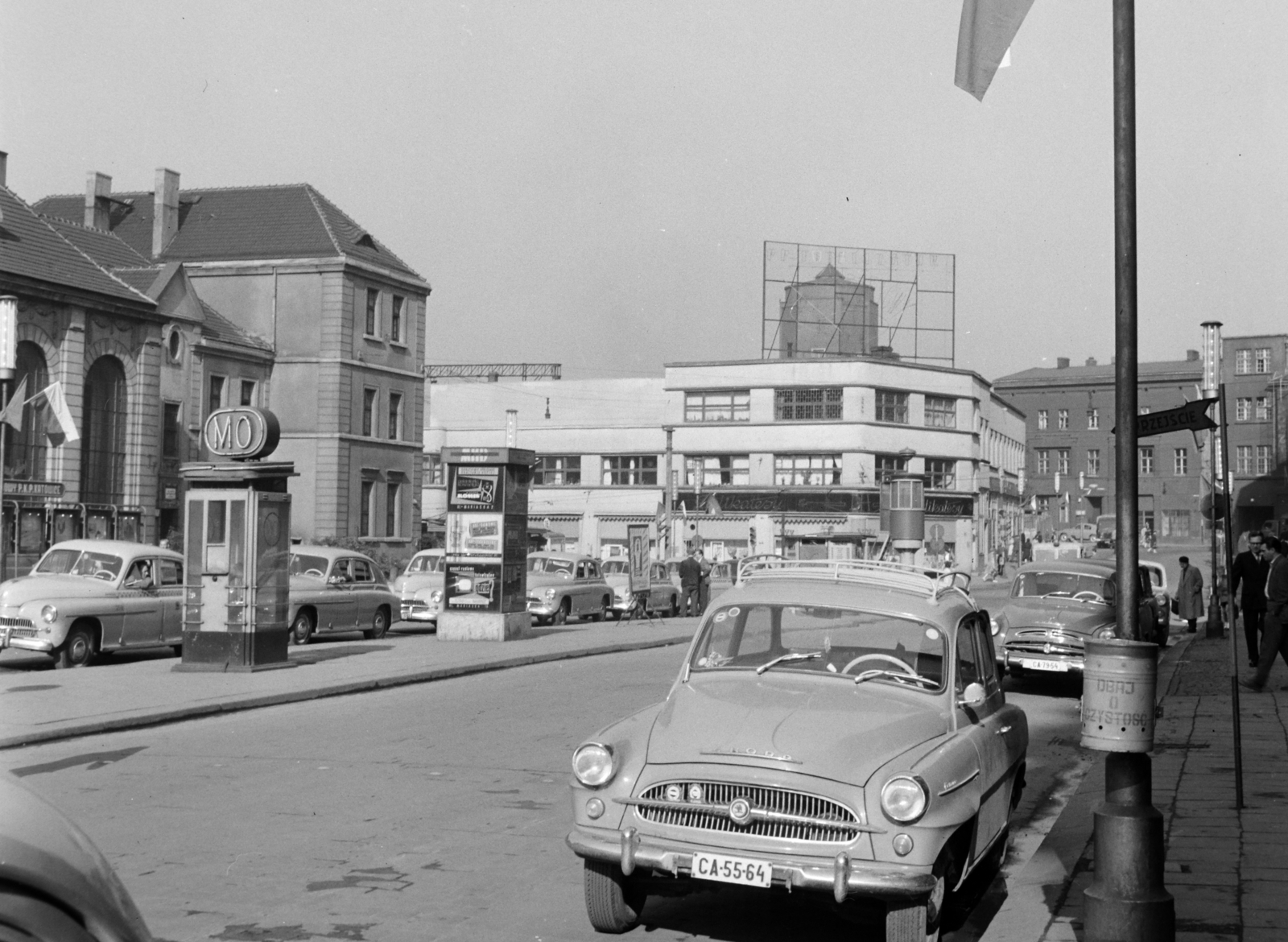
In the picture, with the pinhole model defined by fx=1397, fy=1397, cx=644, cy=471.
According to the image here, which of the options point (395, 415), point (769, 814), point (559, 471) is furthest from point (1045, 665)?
point (559, 471)

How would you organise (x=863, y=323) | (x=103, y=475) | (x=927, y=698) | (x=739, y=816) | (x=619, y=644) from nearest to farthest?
(x=739, y=816), (x=927, y=698), (x=619, y=644), (x=103, y=475), (x=863, y=323)

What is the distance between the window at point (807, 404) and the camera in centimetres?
7625

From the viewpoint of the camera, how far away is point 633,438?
264 ft

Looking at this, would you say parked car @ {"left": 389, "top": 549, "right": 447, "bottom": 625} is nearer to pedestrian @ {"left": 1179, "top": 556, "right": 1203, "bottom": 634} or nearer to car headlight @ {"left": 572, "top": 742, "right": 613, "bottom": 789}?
pedestrian @ {"left": 1179, "top": 556, "right": 1203, "bottom": 634}

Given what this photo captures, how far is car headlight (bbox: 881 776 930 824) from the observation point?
5766 millimetres

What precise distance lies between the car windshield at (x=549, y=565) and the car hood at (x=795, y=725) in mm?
26864

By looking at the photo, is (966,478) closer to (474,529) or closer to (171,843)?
(474,529)

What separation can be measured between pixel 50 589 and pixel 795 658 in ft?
49.2

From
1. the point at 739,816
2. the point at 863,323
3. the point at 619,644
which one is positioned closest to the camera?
the point at 739,816

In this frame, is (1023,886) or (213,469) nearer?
(1023,886)

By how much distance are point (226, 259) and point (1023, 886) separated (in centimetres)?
5408

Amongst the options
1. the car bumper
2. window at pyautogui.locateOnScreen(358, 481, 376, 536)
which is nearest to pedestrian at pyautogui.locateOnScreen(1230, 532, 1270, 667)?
the car bumper

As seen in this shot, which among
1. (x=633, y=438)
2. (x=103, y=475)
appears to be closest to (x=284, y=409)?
(x=103, y=475)

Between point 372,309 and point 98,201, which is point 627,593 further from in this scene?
point 98,201
